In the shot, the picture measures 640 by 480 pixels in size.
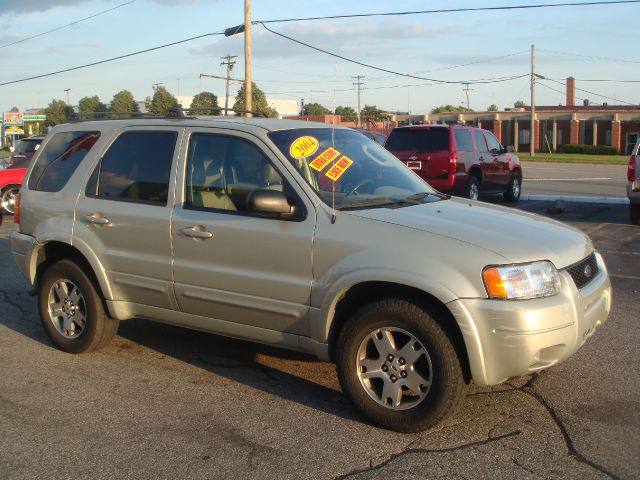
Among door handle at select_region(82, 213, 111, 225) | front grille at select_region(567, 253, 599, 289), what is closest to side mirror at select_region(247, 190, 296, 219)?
door handle at select_region(82, 213, 111, 225)

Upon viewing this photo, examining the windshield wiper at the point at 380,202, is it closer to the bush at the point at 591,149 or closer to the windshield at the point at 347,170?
the windshield at the point at 347,170

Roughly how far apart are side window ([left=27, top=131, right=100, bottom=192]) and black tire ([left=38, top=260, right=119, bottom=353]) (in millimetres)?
707

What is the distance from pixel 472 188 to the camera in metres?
16.6

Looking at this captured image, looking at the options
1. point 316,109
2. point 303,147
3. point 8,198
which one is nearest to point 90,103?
point 316,109

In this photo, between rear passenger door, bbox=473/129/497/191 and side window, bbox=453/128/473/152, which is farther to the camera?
rear passenger door, bbox=473/129/497/191

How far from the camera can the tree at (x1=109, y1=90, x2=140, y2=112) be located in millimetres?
67562

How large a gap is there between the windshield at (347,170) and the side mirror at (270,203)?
240mm

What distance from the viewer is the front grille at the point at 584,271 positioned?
4.58 m

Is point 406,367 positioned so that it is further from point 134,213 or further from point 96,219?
point 96,219

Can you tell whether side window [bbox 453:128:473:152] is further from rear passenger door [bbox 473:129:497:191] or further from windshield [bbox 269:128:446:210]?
windshield [bbox 269:128:446:210]

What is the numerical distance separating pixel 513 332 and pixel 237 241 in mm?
1920

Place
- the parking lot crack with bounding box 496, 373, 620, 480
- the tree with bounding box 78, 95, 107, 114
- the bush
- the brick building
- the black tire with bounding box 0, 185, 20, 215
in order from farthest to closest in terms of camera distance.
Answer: the tree with bounding box 78, 95, 107, 114 < the brick building < the bush < the black tire with bounding box 0, 185, 20, 215 < the parking lot crack with bounding box 496, 373, 620, 480

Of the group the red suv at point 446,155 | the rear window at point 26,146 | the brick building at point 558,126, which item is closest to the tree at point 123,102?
the brick building at point 558,126

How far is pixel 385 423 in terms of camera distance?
448 centimetres
